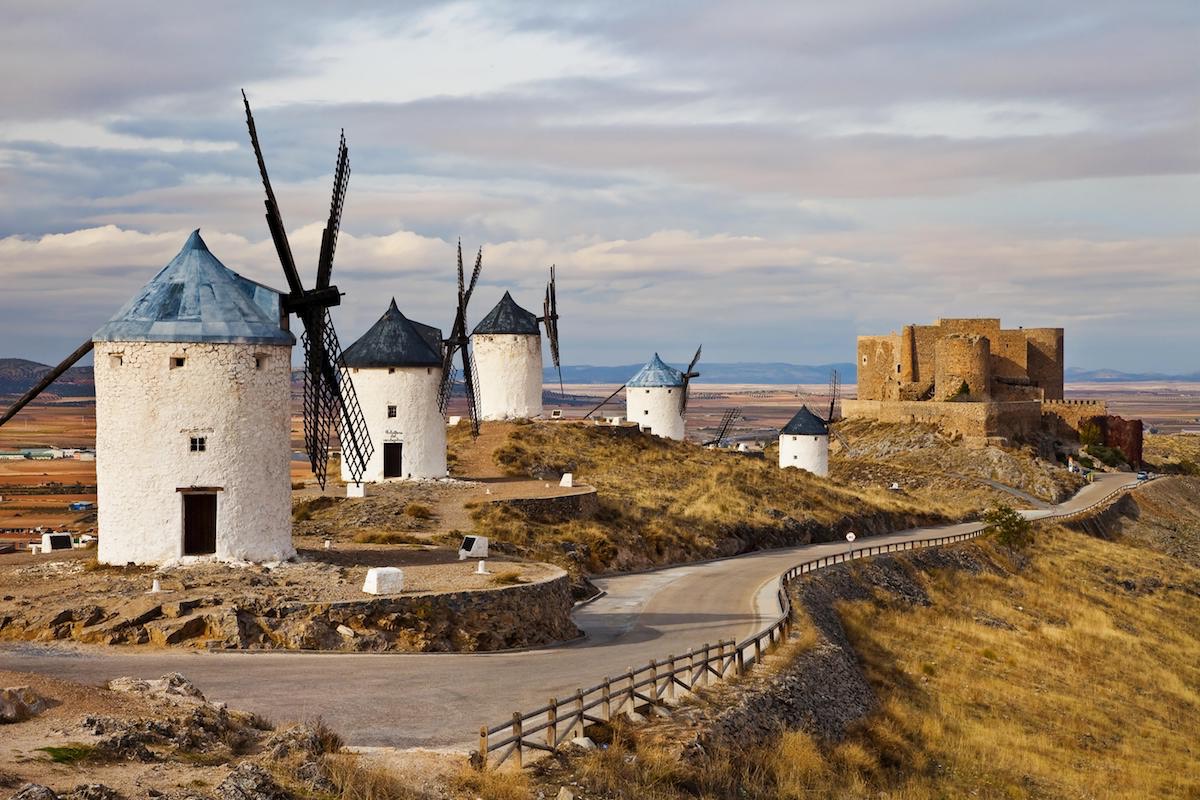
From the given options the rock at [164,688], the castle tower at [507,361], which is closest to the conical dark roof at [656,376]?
the castle tower at [507,361]

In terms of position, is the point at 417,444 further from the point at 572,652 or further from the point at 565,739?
the point at 565,739

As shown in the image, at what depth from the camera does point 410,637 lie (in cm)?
2122

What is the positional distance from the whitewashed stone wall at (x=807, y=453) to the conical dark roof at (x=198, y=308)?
39502 mm

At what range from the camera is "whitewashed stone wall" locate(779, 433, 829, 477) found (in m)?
61.6

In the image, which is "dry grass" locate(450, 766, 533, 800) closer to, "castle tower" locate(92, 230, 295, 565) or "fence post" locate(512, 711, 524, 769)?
"fence post" locate(512, 711, 524, 769)

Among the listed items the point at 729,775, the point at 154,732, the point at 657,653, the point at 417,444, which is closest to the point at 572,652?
the point at 657,653

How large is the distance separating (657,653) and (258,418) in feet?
28.6

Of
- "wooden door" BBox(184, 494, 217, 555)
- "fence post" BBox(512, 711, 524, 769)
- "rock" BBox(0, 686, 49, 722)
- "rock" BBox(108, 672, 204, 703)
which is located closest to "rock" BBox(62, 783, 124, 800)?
"rock" BBox(0, 686, 49, 722)

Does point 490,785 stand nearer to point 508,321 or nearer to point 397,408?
point 397,408

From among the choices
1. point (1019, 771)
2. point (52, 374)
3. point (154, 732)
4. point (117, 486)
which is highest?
point (52, 374)

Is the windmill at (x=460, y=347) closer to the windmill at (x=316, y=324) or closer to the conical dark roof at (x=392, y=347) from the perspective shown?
the conical dark roof at (x=392, y=347)

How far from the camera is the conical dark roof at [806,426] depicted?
2422 inches

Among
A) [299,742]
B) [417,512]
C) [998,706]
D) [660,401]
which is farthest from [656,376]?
[299,742]

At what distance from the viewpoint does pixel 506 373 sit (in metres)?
55.0
